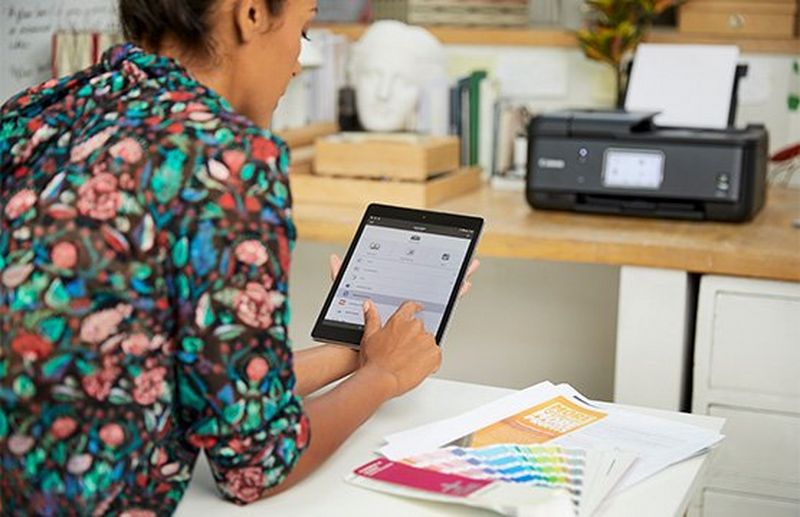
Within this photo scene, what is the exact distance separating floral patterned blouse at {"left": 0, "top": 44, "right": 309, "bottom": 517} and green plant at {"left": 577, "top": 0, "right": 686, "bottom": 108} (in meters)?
1.98

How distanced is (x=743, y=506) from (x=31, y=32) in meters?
1.58

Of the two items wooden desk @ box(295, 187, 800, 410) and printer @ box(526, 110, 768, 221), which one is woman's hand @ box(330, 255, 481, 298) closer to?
wooden desk @ box(295, 187, 800, 410)

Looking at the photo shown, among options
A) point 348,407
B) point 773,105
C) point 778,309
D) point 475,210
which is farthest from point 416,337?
point 773,105

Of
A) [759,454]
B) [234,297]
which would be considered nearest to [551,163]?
[759,454]

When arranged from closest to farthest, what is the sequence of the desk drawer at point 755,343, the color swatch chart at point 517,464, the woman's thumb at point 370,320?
the color swatch chart at point 517,464
the woman's thumb at point 370,320
the desk drawer at point 755,343

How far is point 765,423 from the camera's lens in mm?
2250

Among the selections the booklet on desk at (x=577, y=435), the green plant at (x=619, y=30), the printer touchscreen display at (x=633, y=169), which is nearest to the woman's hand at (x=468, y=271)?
the booklet on desk at (x=577, y=435)

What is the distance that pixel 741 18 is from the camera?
117 inches

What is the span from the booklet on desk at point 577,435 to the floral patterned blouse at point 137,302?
1.12 ft

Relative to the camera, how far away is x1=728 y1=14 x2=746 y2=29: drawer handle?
2.97 metres

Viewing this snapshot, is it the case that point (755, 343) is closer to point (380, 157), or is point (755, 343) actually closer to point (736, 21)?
point (380, 157)

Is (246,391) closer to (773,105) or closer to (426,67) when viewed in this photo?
(426,67)

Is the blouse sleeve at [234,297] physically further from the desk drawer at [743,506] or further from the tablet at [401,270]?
the desk drawer at [743,506]

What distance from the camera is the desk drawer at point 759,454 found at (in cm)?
224
